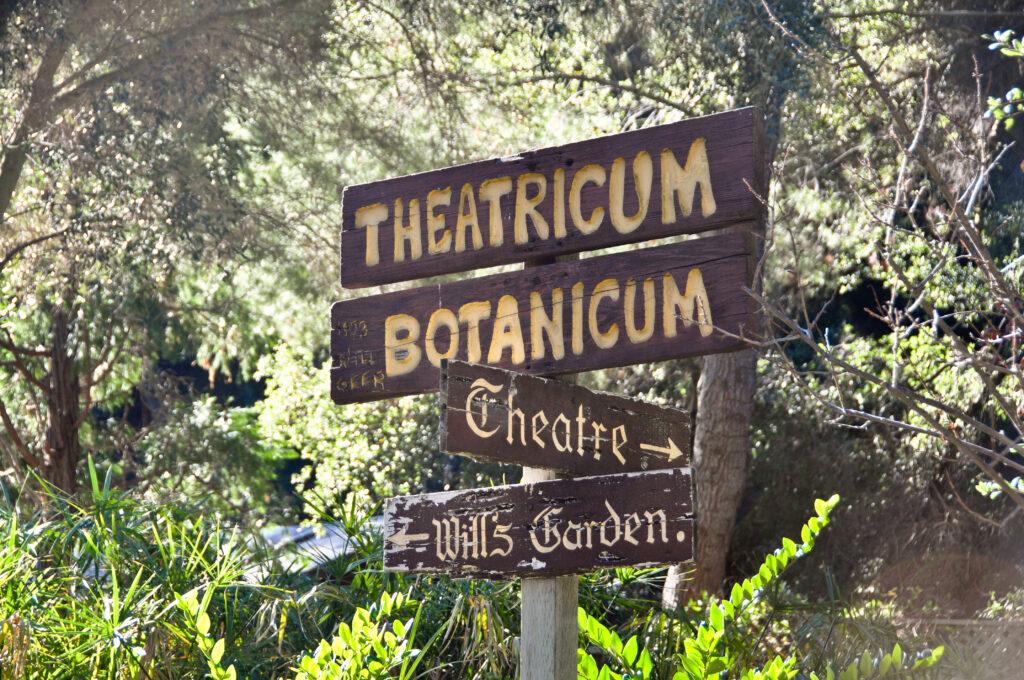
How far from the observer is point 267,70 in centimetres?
993

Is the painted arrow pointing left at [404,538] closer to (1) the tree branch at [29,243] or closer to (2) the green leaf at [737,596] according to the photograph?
(2) the green leaf at [737,596]

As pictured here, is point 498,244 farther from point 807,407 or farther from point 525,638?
point 807,407

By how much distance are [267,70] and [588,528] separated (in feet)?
26.1

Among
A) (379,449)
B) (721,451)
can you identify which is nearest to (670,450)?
(721,451)

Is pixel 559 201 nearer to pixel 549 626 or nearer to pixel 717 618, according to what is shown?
pixel 549 626

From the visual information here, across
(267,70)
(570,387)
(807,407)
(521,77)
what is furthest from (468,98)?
(570,387)

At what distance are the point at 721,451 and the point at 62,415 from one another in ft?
24.9

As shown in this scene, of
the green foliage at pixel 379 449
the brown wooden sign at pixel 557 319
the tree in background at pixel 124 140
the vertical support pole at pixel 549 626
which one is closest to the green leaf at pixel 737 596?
the vertical support pole at pixel 549 626

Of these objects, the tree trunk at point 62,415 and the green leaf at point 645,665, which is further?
the tree trunk at point 62,415

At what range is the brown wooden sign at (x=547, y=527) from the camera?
299 cm

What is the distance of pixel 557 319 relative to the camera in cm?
329

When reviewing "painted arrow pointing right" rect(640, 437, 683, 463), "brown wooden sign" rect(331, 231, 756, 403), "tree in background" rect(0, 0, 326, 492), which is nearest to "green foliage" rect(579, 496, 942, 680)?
"painted arrow pointing right" rect(640, 437, 683, 463)

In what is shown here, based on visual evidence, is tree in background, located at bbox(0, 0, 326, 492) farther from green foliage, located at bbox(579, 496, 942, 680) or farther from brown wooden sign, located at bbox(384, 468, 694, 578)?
brown wooden sign, located at bbox(384, 468, 694, 578)

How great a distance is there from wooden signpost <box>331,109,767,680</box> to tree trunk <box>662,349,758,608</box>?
6598mm
